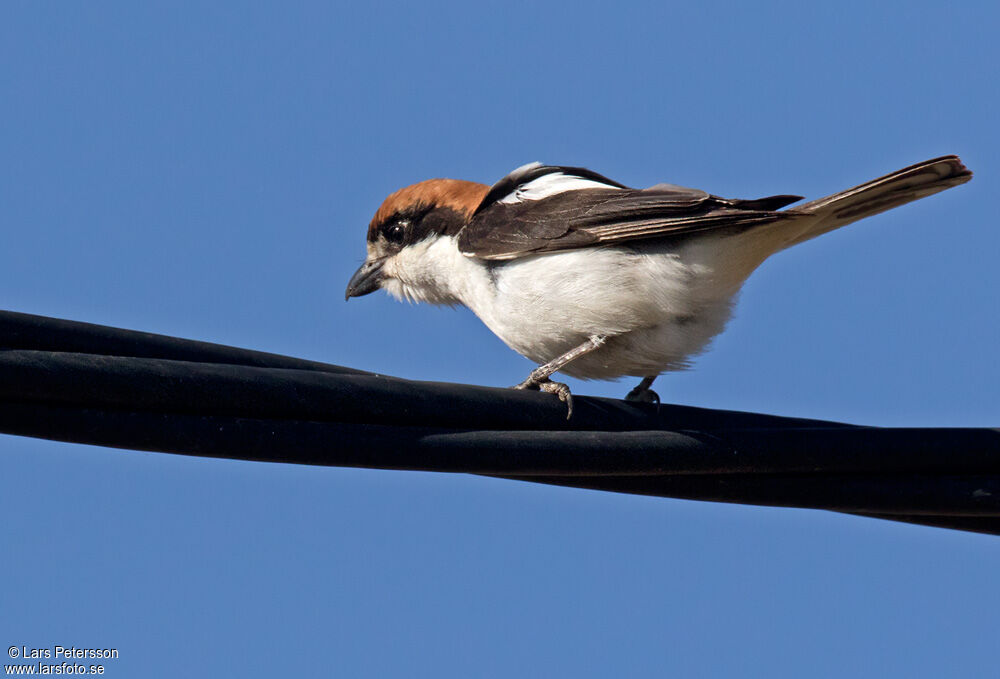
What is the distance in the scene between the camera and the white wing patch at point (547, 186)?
5422 mm

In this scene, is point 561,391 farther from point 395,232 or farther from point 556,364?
point 395,232

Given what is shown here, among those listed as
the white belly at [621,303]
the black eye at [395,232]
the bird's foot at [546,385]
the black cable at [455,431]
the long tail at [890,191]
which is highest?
the black eye at [395,232]

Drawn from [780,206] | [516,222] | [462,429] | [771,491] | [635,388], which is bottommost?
[771,491]

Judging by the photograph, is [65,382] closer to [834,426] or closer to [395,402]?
[395,402]

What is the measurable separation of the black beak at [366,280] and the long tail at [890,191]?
2571mm

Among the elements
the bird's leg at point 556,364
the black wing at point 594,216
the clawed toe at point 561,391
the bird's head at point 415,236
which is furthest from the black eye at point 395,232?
the clawed toe at point 561,391

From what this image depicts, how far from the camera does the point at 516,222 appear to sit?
517 centimetres

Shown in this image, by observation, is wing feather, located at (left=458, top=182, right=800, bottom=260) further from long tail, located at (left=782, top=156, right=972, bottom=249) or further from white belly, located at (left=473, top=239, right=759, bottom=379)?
long tail, located at (left=782, top=156, right=972, bottom=249)

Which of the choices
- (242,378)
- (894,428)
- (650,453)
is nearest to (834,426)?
(894,428)

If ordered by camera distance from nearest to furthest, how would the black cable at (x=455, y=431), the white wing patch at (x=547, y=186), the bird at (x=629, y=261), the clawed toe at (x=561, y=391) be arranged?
1. the black cable at (x=455, y=431)
2. the clawed toe at (x=561, y=391)
3. the bird at (x=629, y=261)
4. the white wing patch at (x=547, y=186)

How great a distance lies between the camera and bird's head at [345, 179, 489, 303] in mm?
5840

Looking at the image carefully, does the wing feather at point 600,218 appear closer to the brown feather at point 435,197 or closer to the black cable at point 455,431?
the brown feather at point 435,197

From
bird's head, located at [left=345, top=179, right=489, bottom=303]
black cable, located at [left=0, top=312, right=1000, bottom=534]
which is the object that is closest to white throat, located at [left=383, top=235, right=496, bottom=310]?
bird's head, located at [left=345, top=179, right=489, bottom=303]

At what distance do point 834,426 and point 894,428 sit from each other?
7.4 inches
